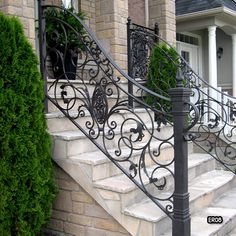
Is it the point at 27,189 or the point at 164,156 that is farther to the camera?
the point at 164,156

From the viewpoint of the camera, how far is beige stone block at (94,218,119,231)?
2.77 meters

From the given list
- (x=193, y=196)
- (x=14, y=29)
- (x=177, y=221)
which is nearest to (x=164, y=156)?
(x=193, y=196)

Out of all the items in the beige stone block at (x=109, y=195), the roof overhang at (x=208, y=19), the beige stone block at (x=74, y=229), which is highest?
the roof overhang at (x=208, y=19)

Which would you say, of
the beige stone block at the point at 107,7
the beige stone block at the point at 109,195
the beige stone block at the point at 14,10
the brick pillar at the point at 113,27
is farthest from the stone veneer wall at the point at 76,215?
the beige stone block at the point at 107,7

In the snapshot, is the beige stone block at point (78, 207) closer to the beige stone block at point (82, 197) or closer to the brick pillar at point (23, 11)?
the beige stone block at point (82, 197)

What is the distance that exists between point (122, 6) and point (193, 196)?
3.06 meters

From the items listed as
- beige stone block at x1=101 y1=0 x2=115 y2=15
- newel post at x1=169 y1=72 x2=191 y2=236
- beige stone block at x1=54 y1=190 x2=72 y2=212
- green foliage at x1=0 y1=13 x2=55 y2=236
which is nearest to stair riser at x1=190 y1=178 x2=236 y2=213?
newel post at x1=169 y1=72 x2=191 y2=236

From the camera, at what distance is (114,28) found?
4938 mm

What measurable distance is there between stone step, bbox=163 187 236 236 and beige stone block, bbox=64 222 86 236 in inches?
28.3

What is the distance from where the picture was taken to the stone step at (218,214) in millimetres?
2680

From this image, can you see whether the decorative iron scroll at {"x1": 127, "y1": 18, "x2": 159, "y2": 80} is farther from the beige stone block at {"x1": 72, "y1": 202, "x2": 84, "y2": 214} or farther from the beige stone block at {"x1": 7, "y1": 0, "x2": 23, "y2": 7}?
the beige stone block at {"x1": 72, "y1": 202, "x2": 84, "y2": 214}

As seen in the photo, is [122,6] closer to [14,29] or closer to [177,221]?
[14,29]

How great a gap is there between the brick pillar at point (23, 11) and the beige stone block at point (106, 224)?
1.80 m

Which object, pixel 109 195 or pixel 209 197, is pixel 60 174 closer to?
pixel 109 195
